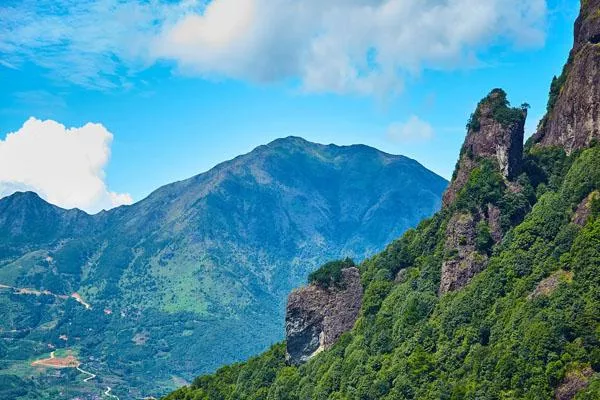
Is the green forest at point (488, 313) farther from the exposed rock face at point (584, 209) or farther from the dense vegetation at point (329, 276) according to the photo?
the exposed rock face at point (584, 209)

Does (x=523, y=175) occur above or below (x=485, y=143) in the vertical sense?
below

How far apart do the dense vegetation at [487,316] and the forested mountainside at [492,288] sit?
0.25m

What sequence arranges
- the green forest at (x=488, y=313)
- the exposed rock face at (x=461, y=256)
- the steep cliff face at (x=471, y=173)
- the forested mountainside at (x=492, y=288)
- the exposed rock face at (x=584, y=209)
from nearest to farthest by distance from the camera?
1. the green forest at (x=488, y=313)
2. the forested mountainside at (x=492, y=288)
3. the exposed rock face at (x=584, y=209)
4. the exposed rock face at (x=461, y=256)
5. the steep cliff face at (x=471, y=173)

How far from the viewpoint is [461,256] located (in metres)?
132

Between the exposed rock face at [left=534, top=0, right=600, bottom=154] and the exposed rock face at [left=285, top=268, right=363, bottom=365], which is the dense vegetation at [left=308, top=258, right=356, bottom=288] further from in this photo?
the exposed rock face at [left=534, top=0, right=600, bottom=154]

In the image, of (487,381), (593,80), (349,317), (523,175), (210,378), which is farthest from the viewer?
(210,378)

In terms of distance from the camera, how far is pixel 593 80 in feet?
420

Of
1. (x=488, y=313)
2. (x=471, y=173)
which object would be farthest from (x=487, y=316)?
(x=471, y=173)

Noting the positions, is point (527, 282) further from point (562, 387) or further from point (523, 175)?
point (523, 175)

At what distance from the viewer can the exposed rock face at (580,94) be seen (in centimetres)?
12788

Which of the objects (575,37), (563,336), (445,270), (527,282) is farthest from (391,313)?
(575,37)

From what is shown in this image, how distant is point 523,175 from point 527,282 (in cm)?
3784

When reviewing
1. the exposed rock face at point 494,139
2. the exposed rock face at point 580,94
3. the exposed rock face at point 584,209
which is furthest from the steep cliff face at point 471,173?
→ the exposed rock face at point 584,209

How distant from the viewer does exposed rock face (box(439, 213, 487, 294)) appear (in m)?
129
